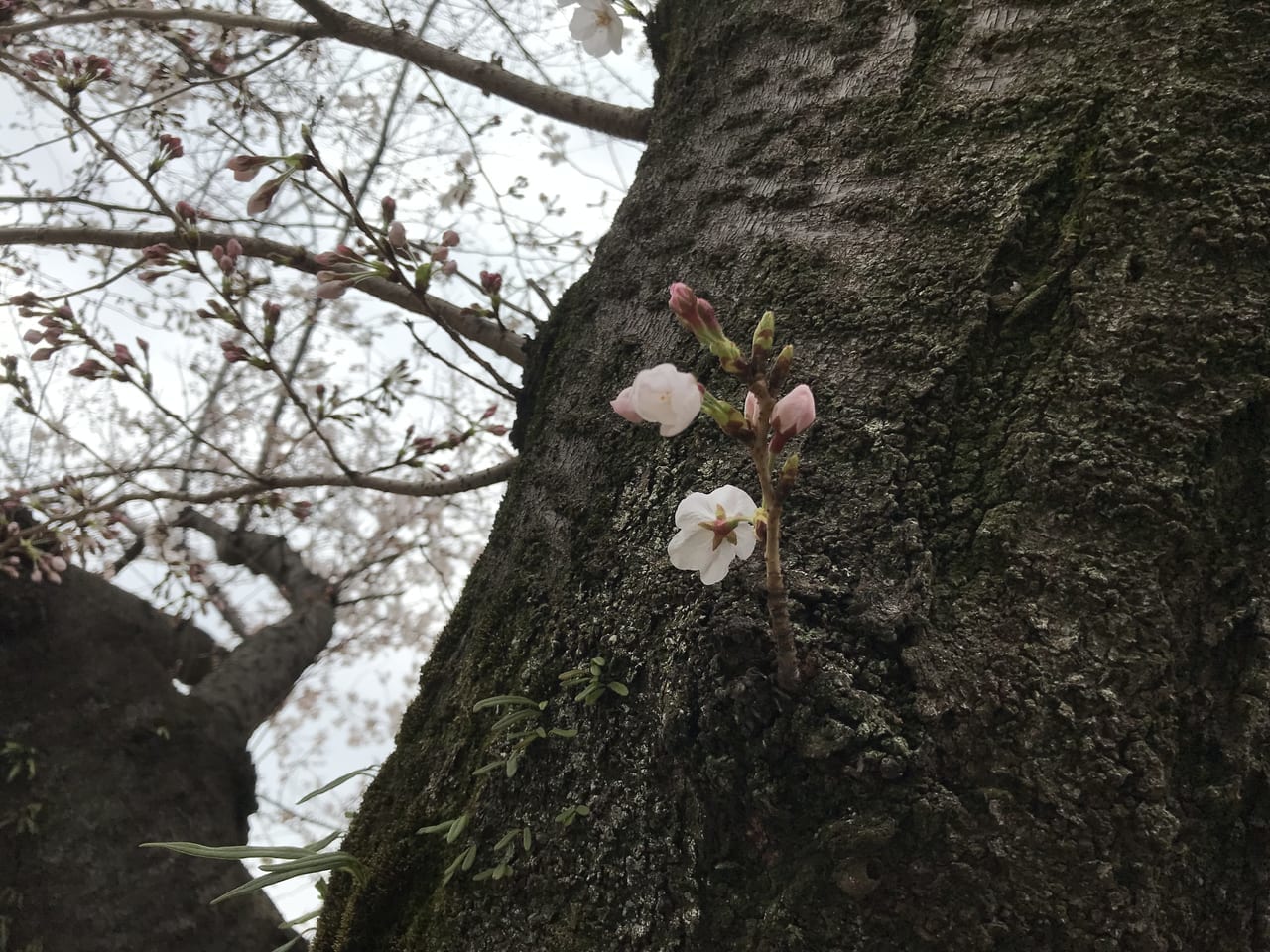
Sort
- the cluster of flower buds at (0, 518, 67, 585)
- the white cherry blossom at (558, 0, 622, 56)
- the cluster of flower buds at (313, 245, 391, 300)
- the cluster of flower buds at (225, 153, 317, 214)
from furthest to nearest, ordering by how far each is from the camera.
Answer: the cluster of flower buds at (0, 518, 67, 585) → the white cherry blossom at (558, 0, 622, 56) → the cluster of flower buds at (313, 245, 391, 300) → the cluster of flower buds at (225, 153, 317, 214)

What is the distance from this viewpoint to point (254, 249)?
2.00 m

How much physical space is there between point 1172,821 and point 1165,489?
0.30 metres

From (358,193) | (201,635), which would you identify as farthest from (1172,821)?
(358,193)

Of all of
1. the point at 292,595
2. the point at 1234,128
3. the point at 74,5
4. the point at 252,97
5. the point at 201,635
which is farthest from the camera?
the point at 292,595

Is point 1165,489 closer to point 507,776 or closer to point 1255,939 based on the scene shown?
Result: point 1255,939

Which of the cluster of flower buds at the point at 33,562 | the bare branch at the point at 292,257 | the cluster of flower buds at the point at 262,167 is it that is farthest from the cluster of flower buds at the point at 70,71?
the cluster of flower buds at the point at 33,562

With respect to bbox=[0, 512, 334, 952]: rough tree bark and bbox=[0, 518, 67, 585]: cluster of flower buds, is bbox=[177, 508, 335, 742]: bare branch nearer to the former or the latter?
bbox=[0, 512, 334, 952]: rough tree bark

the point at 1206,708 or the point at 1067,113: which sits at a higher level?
the point at 1067,113

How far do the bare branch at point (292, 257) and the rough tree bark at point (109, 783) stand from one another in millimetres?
990

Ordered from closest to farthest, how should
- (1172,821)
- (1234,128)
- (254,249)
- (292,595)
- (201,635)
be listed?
(1172,821) → (1234,128) → (254,249) → (201,635) → (292,595)

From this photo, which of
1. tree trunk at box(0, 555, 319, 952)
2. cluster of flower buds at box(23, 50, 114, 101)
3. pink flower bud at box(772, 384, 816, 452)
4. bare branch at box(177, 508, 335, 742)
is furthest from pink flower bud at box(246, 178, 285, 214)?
bare branch at box(177, 508, 335, 742)

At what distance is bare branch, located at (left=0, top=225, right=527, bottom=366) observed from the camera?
1.85 metres

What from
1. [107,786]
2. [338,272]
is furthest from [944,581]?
[107,786]

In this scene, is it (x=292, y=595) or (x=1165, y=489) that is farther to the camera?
(x=292, y=595)
